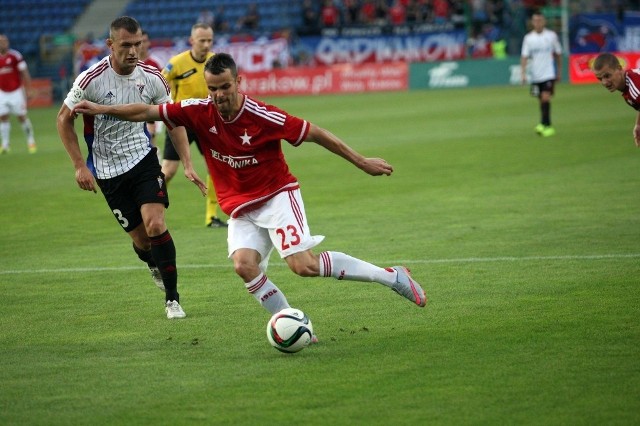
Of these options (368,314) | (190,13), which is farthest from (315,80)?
(368,314)

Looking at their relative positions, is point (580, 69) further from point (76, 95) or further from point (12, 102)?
point (76, 95)

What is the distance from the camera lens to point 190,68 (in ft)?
43.0

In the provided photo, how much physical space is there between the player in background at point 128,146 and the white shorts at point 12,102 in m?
16.8

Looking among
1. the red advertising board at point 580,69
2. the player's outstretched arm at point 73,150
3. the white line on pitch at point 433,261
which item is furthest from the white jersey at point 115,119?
the red advertising board at point 580,69

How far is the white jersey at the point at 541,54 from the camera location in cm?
2352

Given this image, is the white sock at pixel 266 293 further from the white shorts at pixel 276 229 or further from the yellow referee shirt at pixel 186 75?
the yellow referee shirt at pixel 186 75

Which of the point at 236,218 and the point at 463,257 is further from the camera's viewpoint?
the point at 463,257

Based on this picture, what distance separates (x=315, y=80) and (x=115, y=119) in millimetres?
33491

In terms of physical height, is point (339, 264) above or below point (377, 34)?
above

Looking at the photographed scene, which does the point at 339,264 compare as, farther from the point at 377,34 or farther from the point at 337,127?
the point at 377,34

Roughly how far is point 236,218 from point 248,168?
37 centimetres

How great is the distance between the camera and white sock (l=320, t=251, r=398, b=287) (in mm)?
7105

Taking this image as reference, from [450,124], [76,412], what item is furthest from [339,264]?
[450,124]

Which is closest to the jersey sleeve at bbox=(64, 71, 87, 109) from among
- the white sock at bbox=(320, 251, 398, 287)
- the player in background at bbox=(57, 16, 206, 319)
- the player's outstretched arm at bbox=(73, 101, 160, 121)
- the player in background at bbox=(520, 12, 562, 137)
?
the player in background at bbox=(57, 16, 206, 319)
